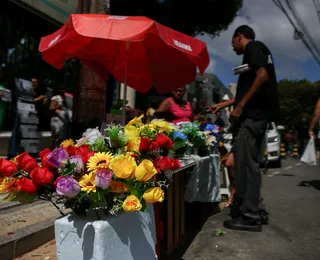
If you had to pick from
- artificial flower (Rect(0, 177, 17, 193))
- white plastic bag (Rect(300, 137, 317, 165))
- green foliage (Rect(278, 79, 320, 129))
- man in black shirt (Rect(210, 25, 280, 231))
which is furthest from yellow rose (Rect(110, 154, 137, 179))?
green foliage (Rect(278, 79, 320, 129))

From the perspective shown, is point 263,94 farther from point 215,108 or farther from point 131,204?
point 131,204

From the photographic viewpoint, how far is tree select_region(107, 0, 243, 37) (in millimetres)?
13062

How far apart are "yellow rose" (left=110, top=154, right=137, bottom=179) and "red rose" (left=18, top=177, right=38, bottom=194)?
1.31 feet

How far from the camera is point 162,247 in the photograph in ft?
9.03

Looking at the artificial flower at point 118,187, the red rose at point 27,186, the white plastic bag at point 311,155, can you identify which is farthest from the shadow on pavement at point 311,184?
the red rose at point 27,186

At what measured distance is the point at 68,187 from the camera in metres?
1.69

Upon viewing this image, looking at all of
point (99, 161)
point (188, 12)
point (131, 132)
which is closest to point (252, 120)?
point (131, 132)

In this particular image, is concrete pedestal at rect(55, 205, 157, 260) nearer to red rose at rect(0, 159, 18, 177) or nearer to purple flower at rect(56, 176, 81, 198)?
purple flower at rect(56, 176, 81, 198)

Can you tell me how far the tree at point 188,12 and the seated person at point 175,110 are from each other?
8.22 meters

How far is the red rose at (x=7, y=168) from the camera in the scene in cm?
184

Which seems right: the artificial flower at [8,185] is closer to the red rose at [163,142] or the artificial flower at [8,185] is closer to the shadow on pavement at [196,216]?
the red rose at [163,142]

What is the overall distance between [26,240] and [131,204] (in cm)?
159

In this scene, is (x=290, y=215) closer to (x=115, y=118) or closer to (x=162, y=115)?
(x=162, y=115)

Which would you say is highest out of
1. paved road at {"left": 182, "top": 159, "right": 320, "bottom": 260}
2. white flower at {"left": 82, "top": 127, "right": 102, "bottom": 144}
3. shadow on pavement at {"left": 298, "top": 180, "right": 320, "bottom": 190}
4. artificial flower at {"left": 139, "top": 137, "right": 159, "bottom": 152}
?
white flower at {"left": 82, "top": 127, "right": 102, "bottom": 144}
